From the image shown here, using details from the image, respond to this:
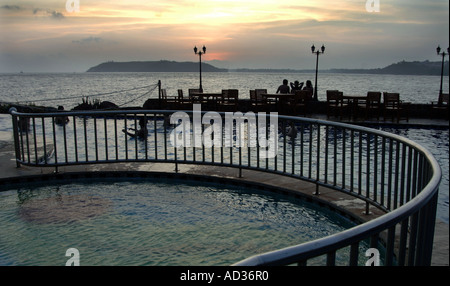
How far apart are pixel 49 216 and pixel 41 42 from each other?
13.5m

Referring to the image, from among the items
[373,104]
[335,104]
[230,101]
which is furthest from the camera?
[230,101]

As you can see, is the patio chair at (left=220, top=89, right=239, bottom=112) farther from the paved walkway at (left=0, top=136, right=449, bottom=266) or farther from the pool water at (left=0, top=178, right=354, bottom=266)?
the pool water at (left=0, top=178, right=354, bottom=266)

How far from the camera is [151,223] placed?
4812mm

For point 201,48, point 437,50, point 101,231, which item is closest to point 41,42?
point 201,48

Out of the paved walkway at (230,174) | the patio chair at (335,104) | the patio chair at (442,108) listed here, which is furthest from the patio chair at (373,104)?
the paved walkway at (230,174)

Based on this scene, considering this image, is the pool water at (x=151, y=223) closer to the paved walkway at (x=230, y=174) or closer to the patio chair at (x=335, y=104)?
the paved walkway at (x=230, y=174)

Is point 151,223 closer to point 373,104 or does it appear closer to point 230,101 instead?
point 373,104

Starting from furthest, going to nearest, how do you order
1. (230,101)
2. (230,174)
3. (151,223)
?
(230,101)
(230,174)
(151,223)

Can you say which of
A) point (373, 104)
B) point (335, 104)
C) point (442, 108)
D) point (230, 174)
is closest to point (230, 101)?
point (335, 104)

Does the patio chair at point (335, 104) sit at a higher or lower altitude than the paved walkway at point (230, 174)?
higher

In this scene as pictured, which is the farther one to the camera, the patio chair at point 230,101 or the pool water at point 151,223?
the patio chair at point 230,101

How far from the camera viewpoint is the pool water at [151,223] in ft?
13.1

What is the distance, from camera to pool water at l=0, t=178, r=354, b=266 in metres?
4.00

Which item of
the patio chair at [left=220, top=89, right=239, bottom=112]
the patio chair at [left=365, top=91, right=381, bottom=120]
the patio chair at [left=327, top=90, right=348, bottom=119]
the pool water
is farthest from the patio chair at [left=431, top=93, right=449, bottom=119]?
the pool water
